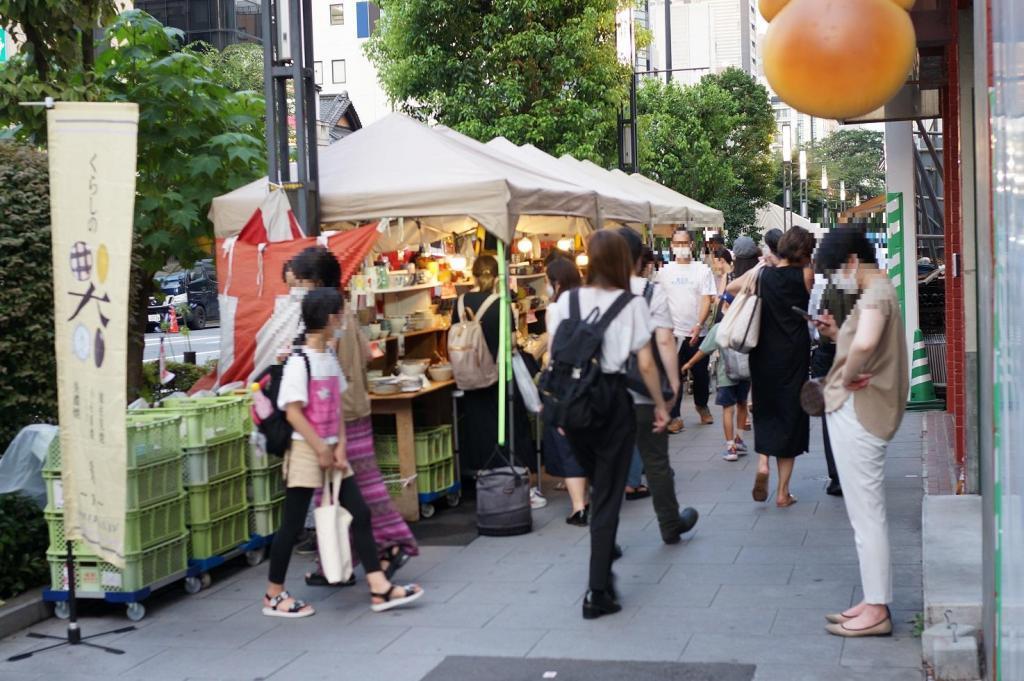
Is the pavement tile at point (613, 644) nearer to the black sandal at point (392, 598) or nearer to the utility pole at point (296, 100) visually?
the black sandal at point (392, 598)

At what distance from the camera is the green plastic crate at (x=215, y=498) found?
7.52 m

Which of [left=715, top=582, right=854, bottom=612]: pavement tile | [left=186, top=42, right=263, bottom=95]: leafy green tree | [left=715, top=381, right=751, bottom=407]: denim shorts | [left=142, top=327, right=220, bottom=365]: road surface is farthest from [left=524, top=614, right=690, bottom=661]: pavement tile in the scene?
[left=186, top=42, right=263, bottom=95]: leafy green tree

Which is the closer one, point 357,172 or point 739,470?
point 357,172

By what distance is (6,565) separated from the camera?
23.6 ft

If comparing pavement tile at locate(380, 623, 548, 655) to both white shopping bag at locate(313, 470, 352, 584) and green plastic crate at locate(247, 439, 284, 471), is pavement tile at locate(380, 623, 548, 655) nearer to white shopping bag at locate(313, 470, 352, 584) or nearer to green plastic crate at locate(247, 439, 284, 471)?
white shopping bag at locate(313, 470, 352, 584)

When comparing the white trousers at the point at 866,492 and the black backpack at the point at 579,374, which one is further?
the black backpack at the point at 579,374

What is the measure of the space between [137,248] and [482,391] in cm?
329

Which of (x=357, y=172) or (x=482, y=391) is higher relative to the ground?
(x=357, y=172)

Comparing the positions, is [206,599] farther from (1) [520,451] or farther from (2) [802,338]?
(2) [802,338]

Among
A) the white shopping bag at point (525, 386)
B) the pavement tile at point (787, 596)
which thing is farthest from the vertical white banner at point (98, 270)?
the white shopping bag at point (525, 386)

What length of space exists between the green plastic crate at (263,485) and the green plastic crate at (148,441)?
2.80 feet

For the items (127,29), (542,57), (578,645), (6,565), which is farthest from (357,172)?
(542,57)

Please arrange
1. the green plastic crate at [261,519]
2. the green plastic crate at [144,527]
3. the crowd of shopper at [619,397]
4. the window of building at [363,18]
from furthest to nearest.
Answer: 1. the window of building at [363,18]
2. the green plastic crate at [261,519]
3. the green plastic crate at [144,527]
4. the crowd of shopper at [619,397]

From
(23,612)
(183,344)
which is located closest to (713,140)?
(183,344)
